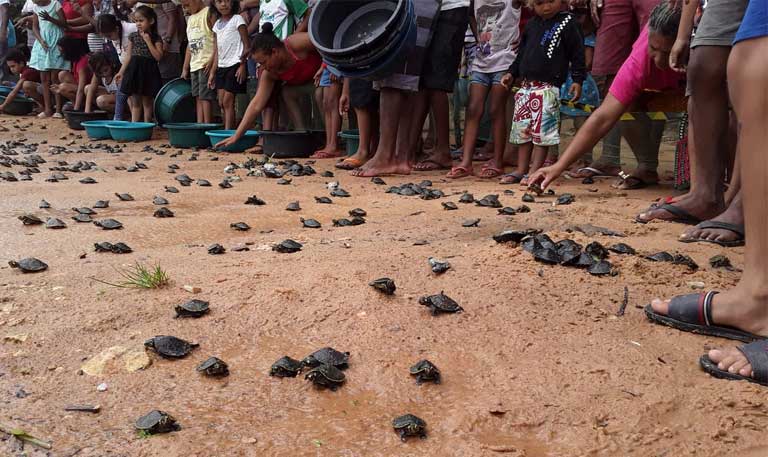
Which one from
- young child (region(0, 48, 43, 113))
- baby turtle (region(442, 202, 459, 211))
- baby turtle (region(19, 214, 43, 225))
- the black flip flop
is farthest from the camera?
young child (region(0, 48, 43, 113))

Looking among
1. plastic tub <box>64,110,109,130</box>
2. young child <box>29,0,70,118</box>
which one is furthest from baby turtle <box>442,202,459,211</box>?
young child <box>29,0,70,118</box>

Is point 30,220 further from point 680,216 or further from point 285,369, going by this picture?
point 680,216

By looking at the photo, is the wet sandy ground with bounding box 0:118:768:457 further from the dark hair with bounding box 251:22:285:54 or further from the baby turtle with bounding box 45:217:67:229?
the dark hair with bounding box 251:22:285:54

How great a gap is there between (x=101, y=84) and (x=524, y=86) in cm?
965

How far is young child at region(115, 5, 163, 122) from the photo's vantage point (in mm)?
9906

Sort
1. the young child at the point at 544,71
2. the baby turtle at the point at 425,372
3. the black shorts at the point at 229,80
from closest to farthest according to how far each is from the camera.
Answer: the baby turtle at the point at 425,372, the young child at the point at 544,71, the black shorts at the point at 229,80

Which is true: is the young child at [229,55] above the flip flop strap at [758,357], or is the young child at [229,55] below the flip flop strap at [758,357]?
above

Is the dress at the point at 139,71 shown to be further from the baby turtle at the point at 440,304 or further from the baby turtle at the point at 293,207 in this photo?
the baby turtle at the point at 440,304

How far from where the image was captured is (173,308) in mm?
2436

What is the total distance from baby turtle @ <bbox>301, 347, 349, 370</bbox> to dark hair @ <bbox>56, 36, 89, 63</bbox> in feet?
38.9

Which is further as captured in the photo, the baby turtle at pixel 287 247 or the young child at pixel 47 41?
the young child at pixel 47 41

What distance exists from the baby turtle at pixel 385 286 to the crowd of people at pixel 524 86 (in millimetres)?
945

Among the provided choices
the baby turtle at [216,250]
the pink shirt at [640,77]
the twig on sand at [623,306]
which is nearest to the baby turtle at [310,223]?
the baby turtle at [216,250]

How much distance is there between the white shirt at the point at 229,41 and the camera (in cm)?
849
